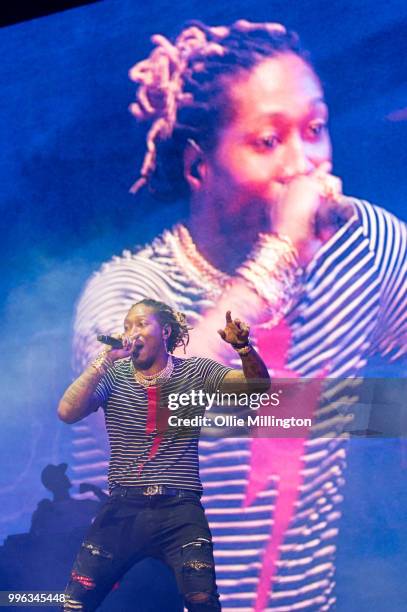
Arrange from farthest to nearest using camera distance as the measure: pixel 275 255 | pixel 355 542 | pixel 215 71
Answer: pixel 215 71 → pixel 275 255 → pixel 355 542

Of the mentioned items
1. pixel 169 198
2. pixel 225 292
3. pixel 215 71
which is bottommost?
pixel 225 292

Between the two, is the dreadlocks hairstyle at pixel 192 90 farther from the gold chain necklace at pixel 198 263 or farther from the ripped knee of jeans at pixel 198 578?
the ripped knee of jeans at pixel 198 578

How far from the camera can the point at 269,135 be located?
2832 mm

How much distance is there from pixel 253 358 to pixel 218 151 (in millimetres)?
797

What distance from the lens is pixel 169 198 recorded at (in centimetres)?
291

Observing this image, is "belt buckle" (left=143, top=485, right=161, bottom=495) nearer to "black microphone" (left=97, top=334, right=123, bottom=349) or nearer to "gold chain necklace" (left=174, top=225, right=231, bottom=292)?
"black microphone" (left=97, top=334, right=123, bottom=349)

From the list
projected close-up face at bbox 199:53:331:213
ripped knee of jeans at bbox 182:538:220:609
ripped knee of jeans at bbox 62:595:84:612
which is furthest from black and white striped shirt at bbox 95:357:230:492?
projected close-up face at bbox 199:53:331:213

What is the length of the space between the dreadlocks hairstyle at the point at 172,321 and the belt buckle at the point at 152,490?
463 mm

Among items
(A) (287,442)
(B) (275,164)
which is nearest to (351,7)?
(B) (275,164)

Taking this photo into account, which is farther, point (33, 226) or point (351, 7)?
point (33, 226)

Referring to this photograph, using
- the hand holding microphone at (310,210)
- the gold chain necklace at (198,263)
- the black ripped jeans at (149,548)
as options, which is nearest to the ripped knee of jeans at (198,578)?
the black ripped jeans at (149,548)

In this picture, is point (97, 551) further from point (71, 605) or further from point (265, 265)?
point (265, 265)

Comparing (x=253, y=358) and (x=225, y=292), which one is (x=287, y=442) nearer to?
(x=253, y=358)

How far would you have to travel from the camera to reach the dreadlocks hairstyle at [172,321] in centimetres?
276
